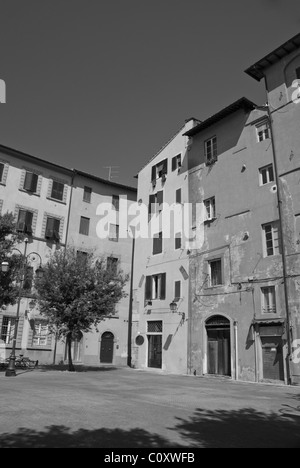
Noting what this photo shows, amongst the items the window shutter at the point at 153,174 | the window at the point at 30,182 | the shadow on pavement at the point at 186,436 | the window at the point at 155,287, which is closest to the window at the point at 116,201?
the window shutter at the point at 153,174

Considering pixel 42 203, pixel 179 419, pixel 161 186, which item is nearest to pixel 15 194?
pixel 42 203

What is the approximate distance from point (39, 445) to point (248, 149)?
869 inches

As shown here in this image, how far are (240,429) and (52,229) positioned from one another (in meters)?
27.5

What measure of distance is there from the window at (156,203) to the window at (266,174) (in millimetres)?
10172

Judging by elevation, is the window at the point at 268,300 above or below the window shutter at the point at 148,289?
below

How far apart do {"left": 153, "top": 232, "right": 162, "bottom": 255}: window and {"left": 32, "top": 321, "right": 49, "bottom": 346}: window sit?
34.6 ft

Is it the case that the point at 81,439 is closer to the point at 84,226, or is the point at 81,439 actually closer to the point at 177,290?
the point at 177,290

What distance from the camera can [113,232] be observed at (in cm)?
3812

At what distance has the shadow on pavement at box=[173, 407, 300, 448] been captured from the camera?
280 inches

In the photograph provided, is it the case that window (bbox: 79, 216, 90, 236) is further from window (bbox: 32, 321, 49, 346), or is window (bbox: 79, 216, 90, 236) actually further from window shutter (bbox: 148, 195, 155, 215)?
window (bbox: 32, 321, 49, 346)

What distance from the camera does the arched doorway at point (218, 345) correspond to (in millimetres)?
23516

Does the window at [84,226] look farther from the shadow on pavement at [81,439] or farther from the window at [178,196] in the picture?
the shadow on pavement at [81,439]

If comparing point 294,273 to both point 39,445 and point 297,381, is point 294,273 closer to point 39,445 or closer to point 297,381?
point 297,381

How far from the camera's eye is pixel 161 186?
32.8 m
